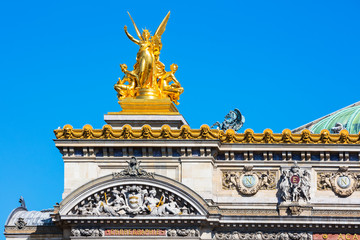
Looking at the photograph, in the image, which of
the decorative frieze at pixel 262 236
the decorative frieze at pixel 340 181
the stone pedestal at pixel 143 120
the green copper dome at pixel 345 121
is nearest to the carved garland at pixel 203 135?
the decorative frieze at pixel 340 181

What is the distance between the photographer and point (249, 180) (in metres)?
68.8

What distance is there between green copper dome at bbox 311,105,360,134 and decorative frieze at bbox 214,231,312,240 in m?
19.6

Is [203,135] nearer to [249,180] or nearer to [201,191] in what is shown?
[201,191]

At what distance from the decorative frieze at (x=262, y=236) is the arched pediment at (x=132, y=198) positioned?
2.10 m

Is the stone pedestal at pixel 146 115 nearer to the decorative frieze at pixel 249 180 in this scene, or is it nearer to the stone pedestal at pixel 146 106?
the stone pedestal at pixel 146 106

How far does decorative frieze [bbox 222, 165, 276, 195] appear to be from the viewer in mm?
68750

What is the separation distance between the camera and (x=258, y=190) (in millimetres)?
68750

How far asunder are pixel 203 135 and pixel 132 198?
459 cm

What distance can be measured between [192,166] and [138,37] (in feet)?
27.2

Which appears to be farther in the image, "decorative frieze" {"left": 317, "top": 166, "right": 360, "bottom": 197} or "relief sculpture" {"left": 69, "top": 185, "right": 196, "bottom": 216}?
"decorative frieze" {"left": 317, "top": 166, "right": 360, "bottom": 197}

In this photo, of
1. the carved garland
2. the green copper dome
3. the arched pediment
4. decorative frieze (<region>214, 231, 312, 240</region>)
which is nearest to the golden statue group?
the carved garland

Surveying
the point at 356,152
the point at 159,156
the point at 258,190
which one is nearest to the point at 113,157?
the point at 159,156

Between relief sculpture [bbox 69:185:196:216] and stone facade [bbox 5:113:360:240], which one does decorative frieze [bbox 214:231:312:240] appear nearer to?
stone facade [bbox 5:113:360:240]

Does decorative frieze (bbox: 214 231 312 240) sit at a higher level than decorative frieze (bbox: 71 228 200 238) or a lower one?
lower
